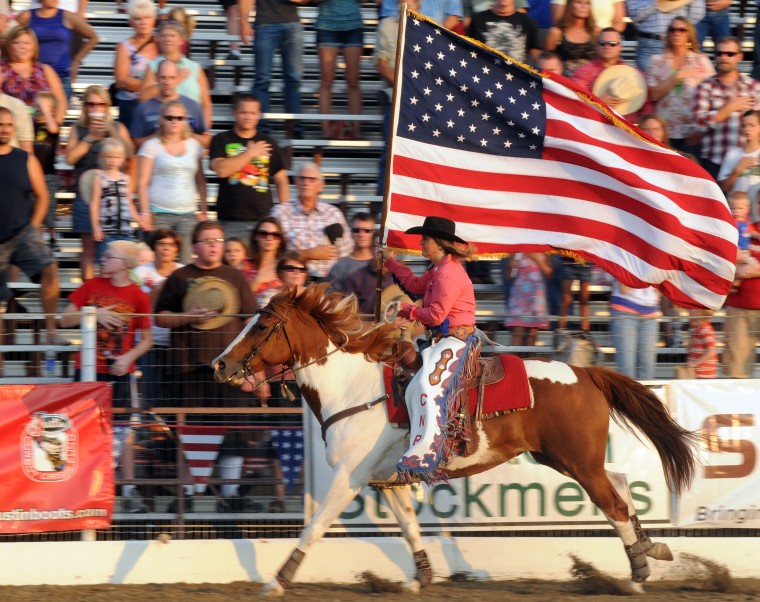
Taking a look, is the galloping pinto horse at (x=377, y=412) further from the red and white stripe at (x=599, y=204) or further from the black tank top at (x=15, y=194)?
the black tank top at (x=15, y=194)

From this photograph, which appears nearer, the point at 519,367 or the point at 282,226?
the point at 519,367

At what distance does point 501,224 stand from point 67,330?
3113 mm

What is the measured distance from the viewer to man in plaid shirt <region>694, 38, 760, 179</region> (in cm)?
1192

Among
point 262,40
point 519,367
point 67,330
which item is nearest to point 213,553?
point 67,330

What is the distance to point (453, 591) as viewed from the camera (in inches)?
333

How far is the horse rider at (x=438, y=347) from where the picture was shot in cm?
786

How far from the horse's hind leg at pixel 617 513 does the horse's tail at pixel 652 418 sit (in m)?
0.47

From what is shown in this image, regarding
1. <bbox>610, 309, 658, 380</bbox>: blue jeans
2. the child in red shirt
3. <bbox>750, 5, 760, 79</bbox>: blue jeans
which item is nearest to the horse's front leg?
<bbox>610, 309, 658, 380</bbox>: blue jeans

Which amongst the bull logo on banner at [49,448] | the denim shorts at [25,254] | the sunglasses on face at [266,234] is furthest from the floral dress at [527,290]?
the denim shorts at [25,254]

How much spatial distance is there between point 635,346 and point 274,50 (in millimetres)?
5238

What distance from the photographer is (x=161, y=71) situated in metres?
11.6

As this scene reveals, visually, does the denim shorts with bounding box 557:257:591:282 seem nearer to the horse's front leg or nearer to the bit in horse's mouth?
the horse's front leg

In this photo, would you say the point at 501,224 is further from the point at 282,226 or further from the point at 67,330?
the point at 67,330

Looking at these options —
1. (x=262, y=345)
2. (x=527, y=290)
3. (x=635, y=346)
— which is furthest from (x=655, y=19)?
(x=262, y=345)
